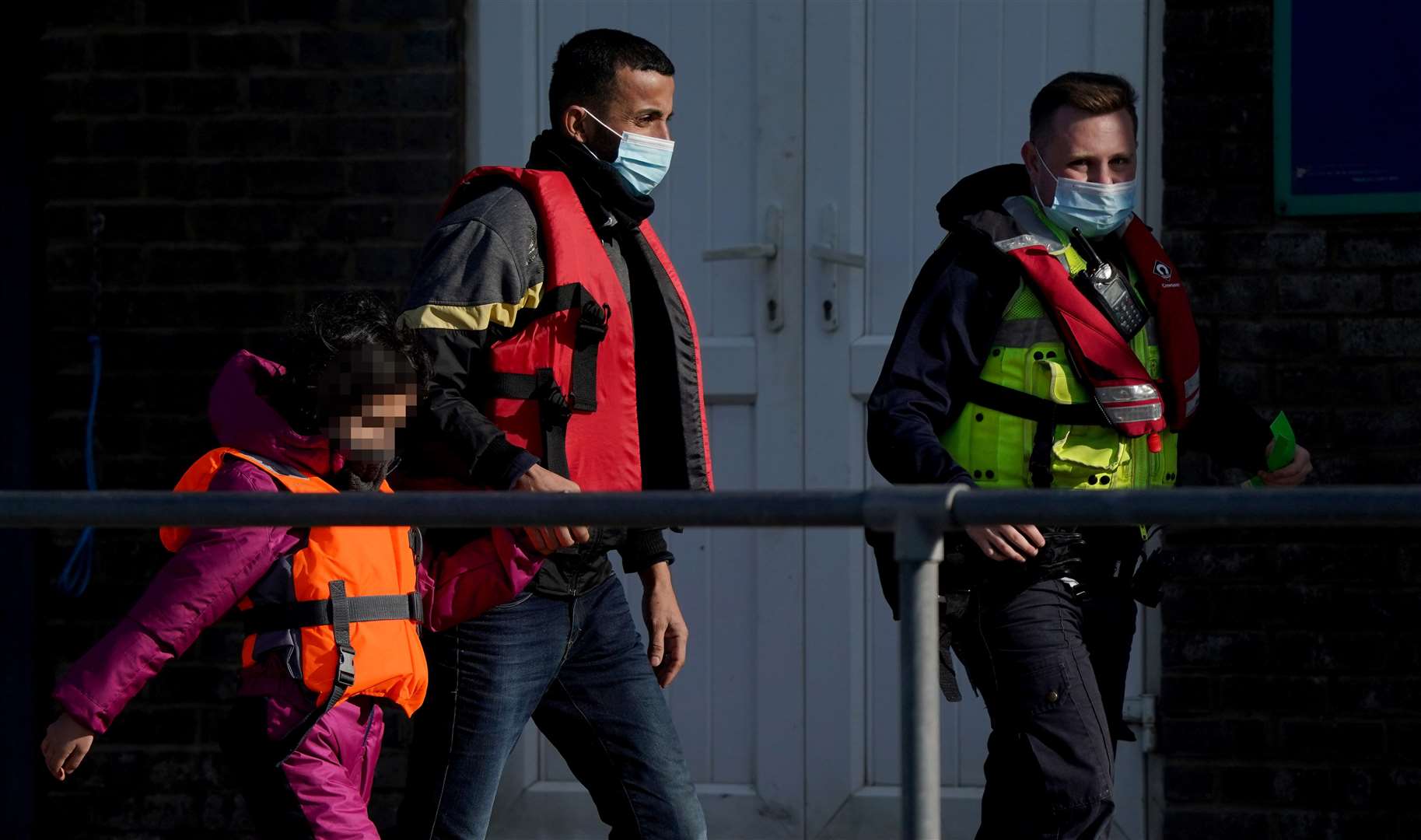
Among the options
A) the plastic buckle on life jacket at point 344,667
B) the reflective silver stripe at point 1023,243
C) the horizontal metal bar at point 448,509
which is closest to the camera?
the horizontal metal bar at point 448,509

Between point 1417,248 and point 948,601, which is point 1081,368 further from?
point 1417,248

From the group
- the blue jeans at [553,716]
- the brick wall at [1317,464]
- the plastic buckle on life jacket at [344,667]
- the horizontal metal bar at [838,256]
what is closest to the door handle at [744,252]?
the horizontal metal bar at [838,256]

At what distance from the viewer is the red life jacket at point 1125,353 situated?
296cm

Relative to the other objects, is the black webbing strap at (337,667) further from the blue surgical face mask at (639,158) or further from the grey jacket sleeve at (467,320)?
the blue surgical face mask at (639,158)

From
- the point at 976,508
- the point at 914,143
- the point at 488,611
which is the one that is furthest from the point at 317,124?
the point at 976,508

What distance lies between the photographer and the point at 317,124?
14.6 feet

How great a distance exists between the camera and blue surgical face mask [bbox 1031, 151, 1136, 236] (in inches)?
122

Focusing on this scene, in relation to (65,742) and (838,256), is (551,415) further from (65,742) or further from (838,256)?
(838,256)

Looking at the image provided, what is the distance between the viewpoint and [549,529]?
2740mm

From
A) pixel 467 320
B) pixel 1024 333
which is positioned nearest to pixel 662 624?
pixel 467 320

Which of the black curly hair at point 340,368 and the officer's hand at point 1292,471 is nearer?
the black curly hair at point 340,368

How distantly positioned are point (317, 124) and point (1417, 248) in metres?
2.68

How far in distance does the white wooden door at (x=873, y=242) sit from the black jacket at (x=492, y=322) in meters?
1.40

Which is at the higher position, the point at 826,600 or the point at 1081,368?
the point at 1081,368
